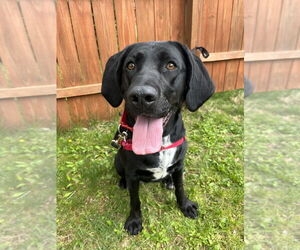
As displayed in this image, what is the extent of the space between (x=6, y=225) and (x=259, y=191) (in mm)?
989

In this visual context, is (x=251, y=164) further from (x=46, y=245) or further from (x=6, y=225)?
(x=6, y=225)

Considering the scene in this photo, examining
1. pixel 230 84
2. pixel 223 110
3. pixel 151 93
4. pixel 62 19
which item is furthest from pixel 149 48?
pixel 230 84

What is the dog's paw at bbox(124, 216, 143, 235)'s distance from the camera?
2.30 m

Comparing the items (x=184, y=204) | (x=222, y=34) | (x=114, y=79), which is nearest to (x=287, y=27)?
(x=114, y=79)

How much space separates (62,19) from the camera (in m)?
3.26

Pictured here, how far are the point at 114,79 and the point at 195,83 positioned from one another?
657 millimetres

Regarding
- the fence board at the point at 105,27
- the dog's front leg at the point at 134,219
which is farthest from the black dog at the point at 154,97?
the fence board at the point at 105,27

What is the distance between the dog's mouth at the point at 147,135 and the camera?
1.76 meters

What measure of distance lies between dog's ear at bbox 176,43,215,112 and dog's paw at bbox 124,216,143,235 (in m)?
1.26

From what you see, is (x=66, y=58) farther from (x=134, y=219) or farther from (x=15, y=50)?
(x=15, y=50)

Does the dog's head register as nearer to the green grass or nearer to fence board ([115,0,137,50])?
the green grass

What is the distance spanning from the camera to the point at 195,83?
1787 mm

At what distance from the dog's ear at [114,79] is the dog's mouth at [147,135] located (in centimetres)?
36

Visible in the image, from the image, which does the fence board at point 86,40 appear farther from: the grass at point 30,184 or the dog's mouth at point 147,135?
the grass at point 30,184
